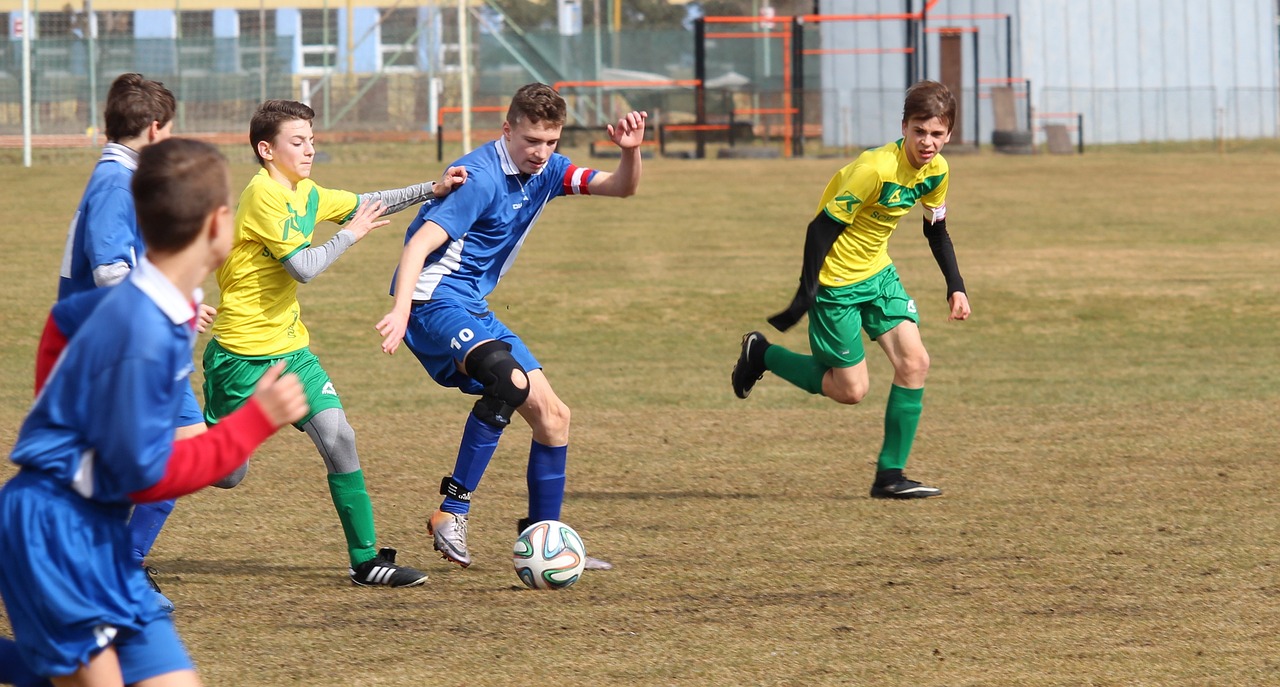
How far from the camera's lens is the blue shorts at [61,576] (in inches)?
115

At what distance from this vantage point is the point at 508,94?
3541 centimetres

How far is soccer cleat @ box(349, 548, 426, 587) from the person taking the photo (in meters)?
5.54

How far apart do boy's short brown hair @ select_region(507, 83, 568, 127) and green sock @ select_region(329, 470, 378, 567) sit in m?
1.46

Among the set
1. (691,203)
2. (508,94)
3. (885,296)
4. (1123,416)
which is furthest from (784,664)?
(508,94)

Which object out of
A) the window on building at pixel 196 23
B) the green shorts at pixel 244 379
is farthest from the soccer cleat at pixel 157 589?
the window on building at pixel 196 23

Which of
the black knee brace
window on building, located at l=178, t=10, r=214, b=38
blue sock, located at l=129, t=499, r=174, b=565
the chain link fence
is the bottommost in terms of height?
blue sock, located at l=129, t=499, r=174, b=565

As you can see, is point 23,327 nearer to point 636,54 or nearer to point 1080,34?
point 636,54

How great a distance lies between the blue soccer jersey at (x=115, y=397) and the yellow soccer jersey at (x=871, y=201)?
478 centimetres

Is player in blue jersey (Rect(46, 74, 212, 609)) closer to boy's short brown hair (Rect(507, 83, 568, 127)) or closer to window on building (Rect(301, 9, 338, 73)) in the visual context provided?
boy's short brown hair (Rect(507, 83, 568, 127))

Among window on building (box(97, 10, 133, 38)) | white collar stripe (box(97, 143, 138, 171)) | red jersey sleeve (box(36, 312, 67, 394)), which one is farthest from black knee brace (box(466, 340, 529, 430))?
window on building (box(97, 10, 133, 38))

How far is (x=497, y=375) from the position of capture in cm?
555

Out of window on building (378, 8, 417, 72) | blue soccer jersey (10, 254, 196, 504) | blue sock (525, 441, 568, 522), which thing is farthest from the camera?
window on building (378, 8, 417, 72)

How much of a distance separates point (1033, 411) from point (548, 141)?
521cm

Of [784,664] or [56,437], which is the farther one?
[784,664]
